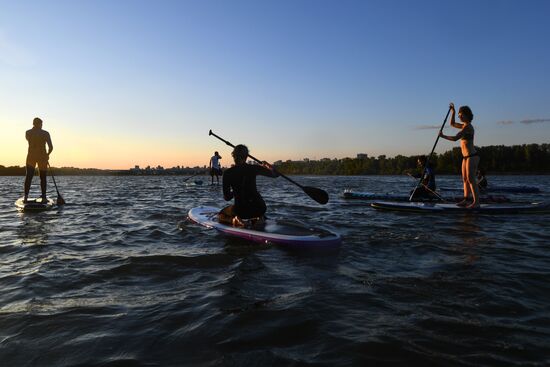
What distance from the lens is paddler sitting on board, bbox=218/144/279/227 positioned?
7.28 meters

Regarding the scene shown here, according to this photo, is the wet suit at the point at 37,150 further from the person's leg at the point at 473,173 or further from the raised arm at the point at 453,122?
the person's leg at the point at 473,173

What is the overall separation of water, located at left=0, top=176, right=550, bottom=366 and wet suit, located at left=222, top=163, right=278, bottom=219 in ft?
2.45

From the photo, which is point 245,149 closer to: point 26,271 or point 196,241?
point 196,241

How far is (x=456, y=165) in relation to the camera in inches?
4537

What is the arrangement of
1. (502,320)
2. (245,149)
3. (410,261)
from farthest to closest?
(245,149), (410,261), (502,320)

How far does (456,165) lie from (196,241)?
122 meters

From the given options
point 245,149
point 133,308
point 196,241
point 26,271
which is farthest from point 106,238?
point 133,308

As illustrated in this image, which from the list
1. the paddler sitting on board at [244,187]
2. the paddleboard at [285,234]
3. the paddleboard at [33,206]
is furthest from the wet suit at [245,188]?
the paddleboard at [33,206]

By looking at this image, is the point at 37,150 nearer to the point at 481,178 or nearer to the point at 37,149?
the point at 37,149

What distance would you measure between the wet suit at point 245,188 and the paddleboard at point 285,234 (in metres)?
0.34

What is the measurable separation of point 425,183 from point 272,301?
38.3 feet

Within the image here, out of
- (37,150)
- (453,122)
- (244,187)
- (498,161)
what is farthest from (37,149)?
(498,161)

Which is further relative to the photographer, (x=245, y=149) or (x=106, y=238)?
(x=106, y=238)

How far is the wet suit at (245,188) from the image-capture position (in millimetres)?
7301
